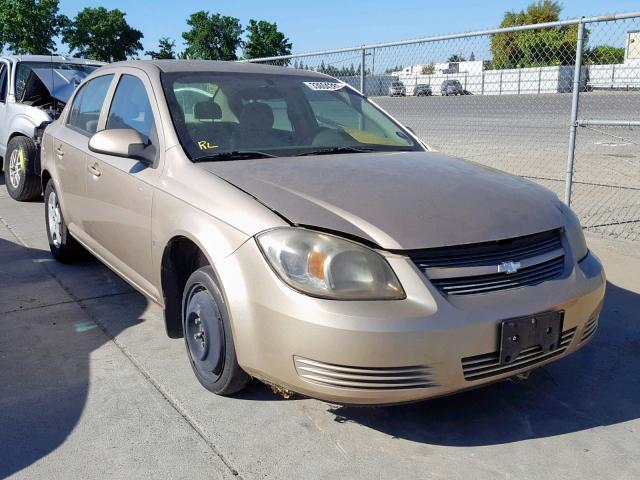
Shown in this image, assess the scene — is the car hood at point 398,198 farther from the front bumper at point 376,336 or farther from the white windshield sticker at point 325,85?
the white windshield sticker at point 325,85

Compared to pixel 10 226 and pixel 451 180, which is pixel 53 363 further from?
pixel 10 226

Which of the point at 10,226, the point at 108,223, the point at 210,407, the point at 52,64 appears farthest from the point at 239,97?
the point at 52,64

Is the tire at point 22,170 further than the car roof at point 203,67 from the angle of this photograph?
Yes

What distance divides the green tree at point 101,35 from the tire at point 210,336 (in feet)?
215

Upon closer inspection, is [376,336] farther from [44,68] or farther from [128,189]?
[44,68]

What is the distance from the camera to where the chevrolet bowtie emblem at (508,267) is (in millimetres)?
2646

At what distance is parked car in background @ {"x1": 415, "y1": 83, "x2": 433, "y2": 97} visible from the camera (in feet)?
34.7

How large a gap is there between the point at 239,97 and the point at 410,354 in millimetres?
2114

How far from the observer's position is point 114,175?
3916mm

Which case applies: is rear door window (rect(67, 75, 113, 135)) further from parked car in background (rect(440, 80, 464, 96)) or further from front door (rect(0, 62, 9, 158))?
parked car in background (rect(440, 80, 464, 96))

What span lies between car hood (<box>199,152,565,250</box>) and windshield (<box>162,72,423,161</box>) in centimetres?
26

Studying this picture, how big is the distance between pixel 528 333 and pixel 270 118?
6.69 feet

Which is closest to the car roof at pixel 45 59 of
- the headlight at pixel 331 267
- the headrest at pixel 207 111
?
the headrest at pixel 207 111

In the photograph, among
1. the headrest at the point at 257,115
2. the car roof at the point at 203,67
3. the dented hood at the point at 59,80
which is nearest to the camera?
the headrest at the point at 257,115
